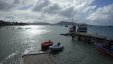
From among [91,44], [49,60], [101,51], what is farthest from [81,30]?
[49,60]

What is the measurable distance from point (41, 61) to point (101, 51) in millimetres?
19931

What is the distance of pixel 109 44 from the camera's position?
36375 mm

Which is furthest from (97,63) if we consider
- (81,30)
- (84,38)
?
(81,30)

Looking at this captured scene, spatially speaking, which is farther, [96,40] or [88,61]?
[96,40]

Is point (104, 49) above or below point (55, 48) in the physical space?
below

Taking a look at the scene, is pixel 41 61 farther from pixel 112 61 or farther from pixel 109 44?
pixel 109 44

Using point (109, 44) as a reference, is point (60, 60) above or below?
below

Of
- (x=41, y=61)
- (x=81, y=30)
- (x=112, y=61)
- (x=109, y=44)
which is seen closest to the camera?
(x=41, y=61)

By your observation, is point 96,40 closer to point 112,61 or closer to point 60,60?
point 112,61

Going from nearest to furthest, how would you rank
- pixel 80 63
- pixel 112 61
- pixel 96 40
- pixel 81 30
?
pixel 80 63, pixel 112 61, pixel 96 40, pixel 81 30

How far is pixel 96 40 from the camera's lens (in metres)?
50.5

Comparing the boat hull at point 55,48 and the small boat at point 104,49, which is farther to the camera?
the boat hull at point 55,48

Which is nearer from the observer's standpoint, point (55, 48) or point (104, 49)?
point (104, 49)

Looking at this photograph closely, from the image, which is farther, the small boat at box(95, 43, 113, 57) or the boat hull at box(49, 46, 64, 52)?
the boat hull at box(49, 46, 64, 52)
